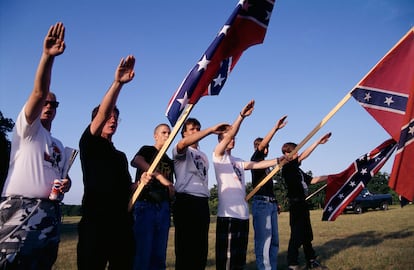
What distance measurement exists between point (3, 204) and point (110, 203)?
2.94 ft

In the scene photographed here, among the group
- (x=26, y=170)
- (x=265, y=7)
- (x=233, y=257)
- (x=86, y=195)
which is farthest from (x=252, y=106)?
(x=26, y=170)

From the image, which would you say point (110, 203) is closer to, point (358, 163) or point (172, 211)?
point (172, 211)

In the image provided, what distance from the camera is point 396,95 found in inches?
203

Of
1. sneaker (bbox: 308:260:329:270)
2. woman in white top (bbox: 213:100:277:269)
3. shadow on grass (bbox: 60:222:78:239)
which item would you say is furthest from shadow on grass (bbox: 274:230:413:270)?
shadow on grass (bbox: 60:222:78:239)

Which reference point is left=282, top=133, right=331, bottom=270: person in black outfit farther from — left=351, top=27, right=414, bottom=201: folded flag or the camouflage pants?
the camouflage pants

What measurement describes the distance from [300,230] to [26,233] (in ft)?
18.2

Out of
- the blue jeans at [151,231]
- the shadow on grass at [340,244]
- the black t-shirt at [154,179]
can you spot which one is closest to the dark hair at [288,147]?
the shadow on grass at [340,244]

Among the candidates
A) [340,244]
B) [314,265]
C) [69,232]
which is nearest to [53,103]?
[314,265]

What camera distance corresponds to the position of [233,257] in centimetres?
456

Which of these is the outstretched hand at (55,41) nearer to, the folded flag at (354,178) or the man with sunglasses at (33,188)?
the man with sunglasses at (33,188)

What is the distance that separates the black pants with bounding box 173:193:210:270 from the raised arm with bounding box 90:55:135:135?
1707 mm

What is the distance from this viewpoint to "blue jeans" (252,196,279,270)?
5574 mm

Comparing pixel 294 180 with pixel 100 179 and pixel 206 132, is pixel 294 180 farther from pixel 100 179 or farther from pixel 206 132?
pixel 100 179

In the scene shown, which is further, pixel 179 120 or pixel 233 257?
pixel 233 257
